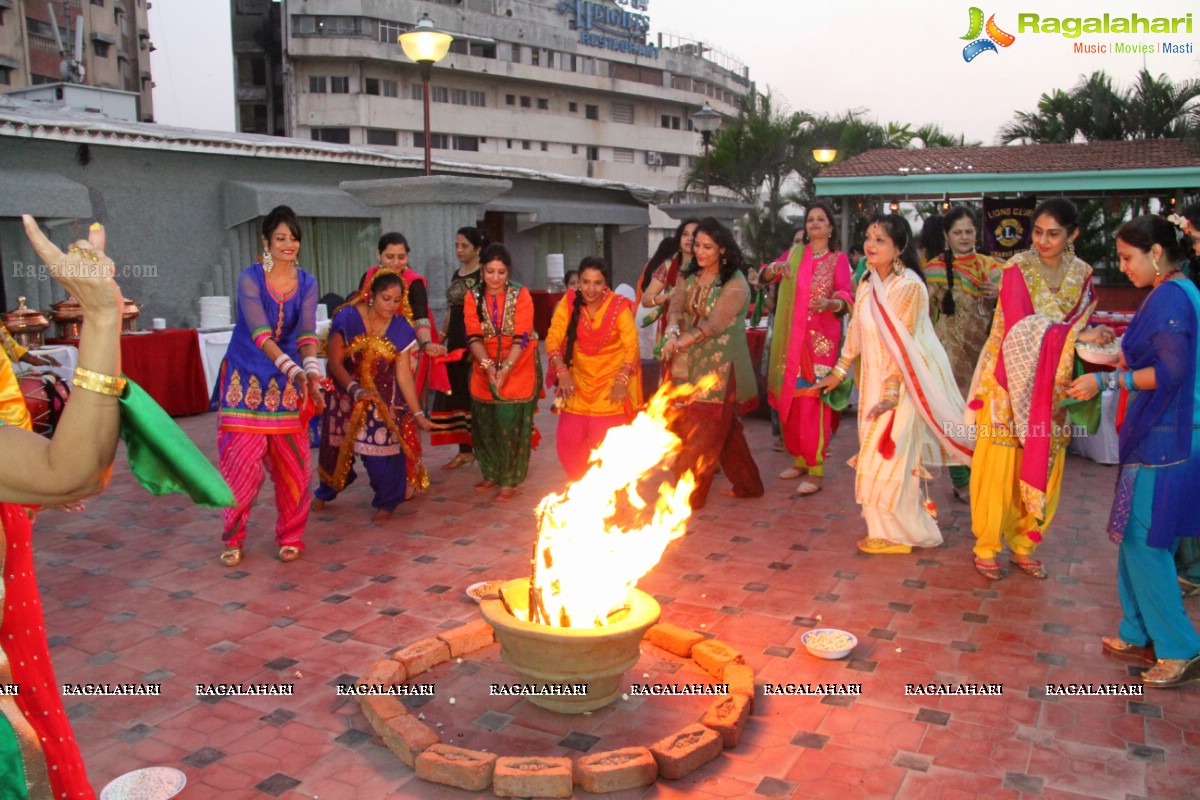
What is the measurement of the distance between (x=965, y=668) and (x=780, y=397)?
302cm

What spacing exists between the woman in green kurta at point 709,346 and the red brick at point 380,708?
2.98m

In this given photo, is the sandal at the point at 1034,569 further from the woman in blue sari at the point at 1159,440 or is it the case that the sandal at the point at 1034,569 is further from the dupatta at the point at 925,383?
the woman in blue sari at the point at 1159,440

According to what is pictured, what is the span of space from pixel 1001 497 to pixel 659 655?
195 centimetres

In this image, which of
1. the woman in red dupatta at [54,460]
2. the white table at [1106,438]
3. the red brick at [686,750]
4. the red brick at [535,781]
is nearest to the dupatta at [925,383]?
the red brick at [686,750]

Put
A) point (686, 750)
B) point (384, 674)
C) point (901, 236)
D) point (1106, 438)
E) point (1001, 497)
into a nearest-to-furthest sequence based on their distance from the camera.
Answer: point (686, 750), point (384, 674), point (1001, 497), point (901, 236), point (1106, 438)

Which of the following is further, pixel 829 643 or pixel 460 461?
pixel 460 461

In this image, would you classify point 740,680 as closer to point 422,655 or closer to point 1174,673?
point 422,655

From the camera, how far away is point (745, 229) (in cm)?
2375

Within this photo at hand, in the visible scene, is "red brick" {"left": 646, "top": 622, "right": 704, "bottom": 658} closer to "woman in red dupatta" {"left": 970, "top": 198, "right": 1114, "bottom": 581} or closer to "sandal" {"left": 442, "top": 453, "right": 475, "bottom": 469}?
"woman in red dupatta" {"left": 970, "top": 198, "right": 1114, "bottom": 581}

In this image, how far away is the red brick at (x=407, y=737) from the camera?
10.3 feet

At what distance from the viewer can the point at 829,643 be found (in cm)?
397

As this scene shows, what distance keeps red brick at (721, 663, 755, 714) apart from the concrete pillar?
5.10 m

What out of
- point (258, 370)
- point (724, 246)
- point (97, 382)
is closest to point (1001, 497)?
point (724, 246)

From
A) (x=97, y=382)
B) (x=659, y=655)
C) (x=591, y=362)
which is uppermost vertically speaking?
(x=97, y=382)
